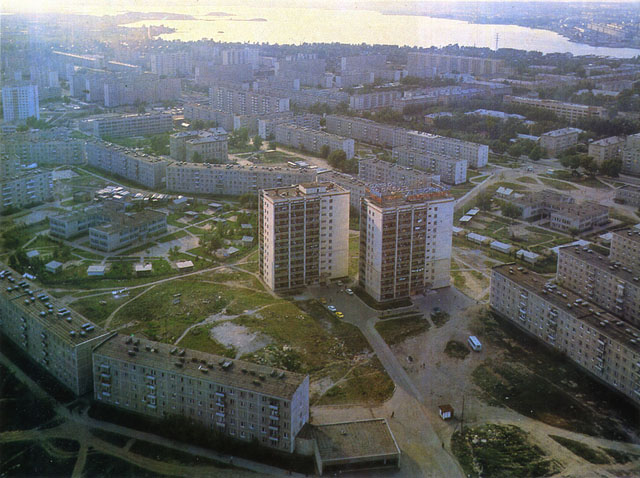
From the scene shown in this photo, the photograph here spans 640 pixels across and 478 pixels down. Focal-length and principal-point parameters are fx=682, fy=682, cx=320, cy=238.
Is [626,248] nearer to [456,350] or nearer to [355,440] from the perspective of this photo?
[456,350]

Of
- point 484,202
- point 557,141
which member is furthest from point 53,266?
point 557,141

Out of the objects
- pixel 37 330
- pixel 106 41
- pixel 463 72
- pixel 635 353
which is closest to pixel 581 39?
pixel 463 72

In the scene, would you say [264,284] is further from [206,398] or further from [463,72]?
[463,72]

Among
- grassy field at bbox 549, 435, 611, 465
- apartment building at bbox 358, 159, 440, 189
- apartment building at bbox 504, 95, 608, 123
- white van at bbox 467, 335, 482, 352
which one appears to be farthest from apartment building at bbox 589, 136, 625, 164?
grassy field at bbox 549, 435, 611, 465

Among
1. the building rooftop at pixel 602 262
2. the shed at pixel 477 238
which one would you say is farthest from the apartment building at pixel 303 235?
the building rooftop at pixel 602 262

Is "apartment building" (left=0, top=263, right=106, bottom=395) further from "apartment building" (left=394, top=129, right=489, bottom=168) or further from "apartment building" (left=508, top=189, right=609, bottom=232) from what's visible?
"apartment building" (left=394, top=129, right=489, bottom=168)
